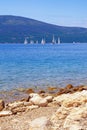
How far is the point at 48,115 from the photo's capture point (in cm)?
1412

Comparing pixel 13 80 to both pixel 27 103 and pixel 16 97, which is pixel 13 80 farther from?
pixel 27 103

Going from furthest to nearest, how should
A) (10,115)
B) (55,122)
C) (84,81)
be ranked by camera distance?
(84,81) < (10,115) < (55,122)

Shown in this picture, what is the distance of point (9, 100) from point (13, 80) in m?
10.7

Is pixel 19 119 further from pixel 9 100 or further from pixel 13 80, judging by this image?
pixel 13 80

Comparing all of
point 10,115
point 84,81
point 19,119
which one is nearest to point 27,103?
point 10,115

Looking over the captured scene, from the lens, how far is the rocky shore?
1055cm

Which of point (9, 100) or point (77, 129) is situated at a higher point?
point (77, 129)

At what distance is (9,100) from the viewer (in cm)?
2178

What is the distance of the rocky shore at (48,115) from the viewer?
416 inches

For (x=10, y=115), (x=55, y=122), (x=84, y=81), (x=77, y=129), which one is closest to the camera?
(x=77, y=129)

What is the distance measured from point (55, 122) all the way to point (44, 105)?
609cm

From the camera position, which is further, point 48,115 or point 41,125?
point 48,115

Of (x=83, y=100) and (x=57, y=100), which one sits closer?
(x=83, y=100)

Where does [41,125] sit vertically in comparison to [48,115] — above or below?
above
